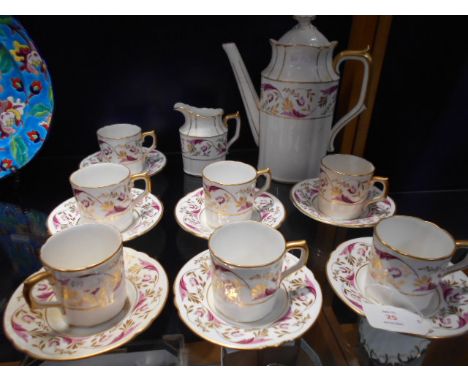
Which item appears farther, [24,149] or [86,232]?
[24,149]

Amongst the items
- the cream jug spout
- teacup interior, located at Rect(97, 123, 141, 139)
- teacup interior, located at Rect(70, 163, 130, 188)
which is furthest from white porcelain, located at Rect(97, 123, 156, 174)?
the cream jug spout

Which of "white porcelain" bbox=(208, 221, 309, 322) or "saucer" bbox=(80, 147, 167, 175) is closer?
"white porcelain" bbox=(208, 221, 309, 322)

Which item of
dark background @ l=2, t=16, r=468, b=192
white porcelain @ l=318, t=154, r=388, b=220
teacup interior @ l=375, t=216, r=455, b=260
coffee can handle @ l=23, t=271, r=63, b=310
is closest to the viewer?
coffee can handle @ l=23, t=271, r=63, b=310

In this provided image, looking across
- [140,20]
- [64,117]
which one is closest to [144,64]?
[140,20]

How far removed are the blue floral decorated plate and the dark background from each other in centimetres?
7

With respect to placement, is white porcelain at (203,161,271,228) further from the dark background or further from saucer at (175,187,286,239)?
the dark background

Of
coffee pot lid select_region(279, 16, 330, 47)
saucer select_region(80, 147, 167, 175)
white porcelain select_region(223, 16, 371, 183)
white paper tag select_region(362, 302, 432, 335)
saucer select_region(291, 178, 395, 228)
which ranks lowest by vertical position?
saucer select_region(80, 147, 167, 175)

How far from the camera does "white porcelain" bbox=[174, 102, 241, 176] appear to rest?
0.74 metres

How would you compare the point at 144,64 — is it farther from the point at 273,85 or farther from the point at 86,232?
the point at 86,232

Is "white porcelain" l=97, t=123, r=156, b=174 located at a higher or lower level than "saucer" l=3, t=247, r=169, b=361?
higher

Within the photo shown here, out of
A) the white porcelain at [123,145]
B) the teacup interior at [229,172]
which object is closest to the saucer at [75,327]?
the teacup interior at [229,172]

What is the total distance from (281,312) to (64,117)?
630 mm

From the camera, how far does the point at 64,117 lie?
801 millimetres

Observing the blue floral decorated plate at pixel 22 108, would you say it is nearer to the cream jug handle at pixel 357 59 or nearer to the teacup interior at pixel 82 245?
the teacup interior at pixel 82 245
